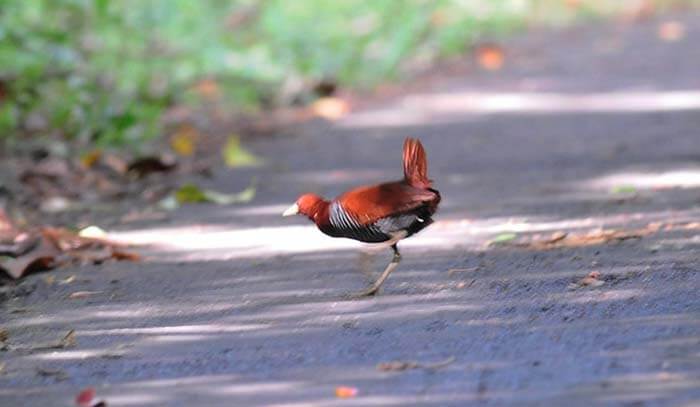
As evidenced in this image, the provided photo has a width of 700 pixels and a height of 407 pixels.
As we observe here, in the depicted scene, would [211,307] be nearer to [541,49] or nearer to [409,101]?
[409,101]

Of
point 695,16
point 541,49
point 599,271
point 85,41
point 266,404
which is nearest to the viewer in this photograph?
point 266,404

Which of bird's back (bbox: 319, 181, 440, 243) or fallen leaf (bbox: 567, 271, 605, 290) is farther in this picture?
fallen leaf (bbox: 567, 271, 605, 290)

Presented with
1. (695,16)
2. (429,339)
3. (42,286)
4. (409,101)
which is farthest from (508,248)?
(695,16)

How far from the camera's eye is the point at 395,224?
207 inches

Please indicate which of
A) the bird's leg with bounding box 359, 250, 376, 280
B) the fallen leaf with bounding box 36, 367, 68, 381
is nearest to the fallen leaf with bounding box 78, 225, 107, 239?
the bird's leg with bounding box 359, 250, 376, 280

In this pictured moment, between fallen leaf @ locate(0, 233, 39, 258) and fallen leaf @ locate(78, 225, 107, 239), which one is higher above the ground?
fallen leaf @ locate(0, 233, 39, 258)

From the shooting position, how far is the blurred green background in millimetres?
10062

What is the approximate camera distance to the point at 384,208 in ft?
17.1

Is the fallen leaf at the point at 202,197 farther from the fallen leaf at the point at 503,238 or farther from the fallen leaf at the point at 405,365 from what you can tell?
the fallen leaf at the point at 405,365

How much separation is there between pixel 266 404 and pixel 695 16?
12.9m

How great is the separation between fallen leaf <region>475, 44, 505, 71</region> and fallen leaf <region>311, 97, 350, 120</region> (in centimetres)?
175

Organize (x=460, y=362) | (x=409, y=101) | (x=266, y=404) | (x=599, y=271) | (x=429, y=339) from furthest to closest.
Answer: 1. (x=409, y=101)
2. (x=599, y=271)
3. (x=429, y=339)
4. (x=460, y=362)
5. (x=266, y=404)

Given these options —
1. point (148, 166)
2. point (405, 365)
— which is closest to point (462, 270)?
point (405, 365)

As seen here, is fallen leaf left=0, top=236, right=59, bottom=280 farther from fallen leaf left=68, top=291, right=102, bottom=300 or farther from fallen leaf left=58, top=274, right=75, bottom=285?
fallen leaf left=68, top=291, right=102, bottom=300
